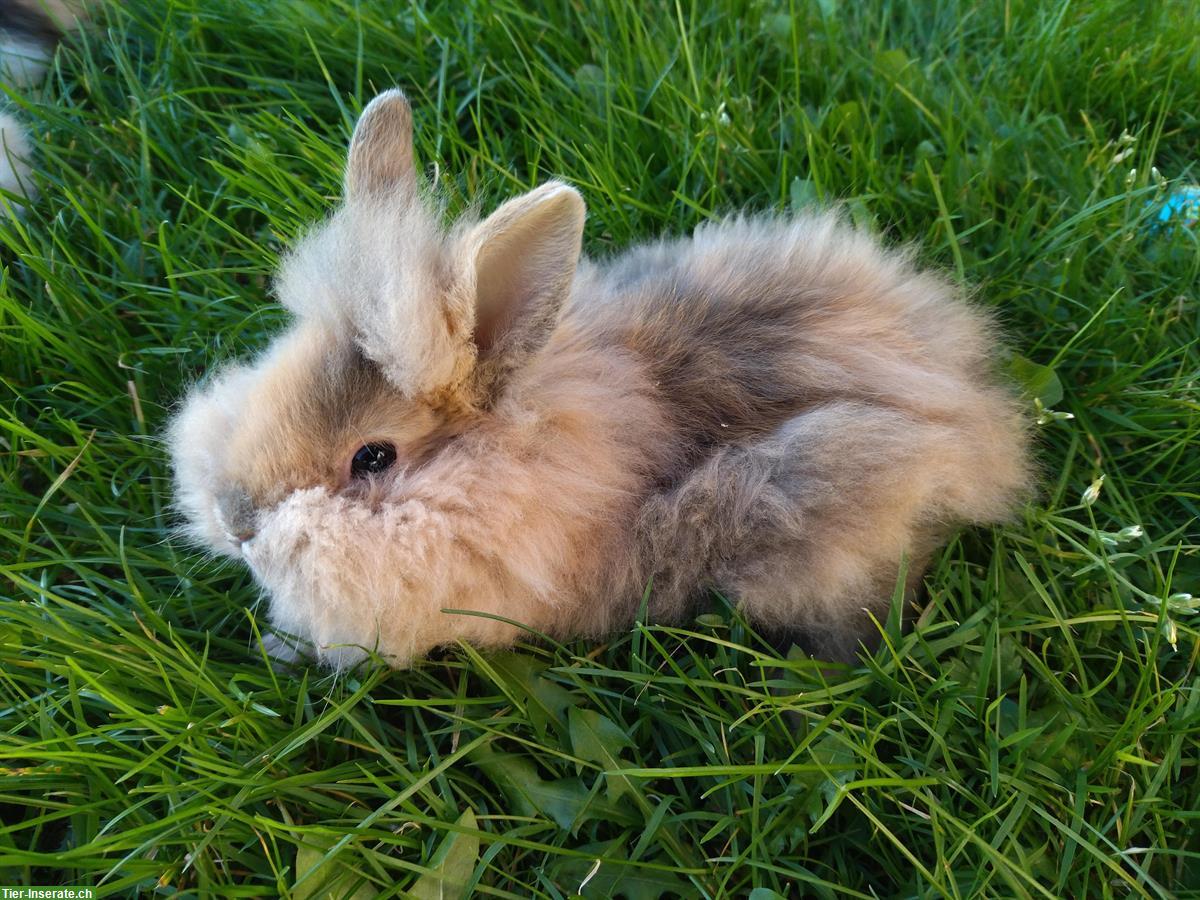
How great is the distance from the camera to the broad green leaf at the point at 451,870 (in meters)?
1.81

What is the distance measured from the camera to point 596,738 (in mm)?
1979

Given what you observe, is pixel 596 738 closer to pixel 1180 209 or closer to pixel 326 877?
pixel 326 877

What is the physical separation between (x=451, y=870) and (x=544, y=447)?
868 mm

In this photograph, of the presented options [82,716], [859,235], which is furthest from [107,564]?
[859,235]

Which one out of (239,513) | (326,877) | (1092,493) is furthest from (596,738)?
(1092,493)

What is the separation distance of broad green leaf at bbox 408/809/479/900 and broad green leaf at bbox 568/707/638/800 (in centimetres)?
27

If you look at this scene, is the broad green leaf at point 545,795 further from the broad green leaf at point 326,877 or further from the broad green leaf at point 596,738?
the broad green leaf at point 326,877

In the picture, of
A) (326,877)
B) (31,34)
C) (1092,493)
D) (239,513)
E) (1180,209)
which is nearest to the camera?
(326,877)

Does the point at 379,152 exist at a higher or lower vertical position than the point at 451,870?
higher

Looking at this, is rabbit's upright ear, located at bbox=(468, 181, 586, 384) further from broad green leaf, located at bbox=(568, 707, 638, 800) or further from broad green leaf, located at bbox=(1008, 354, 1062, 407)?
broad green leaf, located at bbox=(1008, 354, 1062, 407)

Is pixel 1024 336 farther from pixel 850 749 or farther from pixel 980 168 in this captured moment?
pixel 850 749

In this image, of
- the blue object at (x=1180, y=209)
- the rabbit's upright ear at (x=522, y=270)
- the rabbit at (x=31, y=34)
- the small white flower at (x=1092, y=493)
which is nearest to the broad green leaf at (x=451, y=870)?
the rabbit's upright ear at (x=522, y=270)

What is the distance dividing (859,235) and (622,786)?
1502mm

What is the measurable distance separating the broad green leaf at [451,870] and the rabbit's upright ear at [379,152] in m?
1.36
